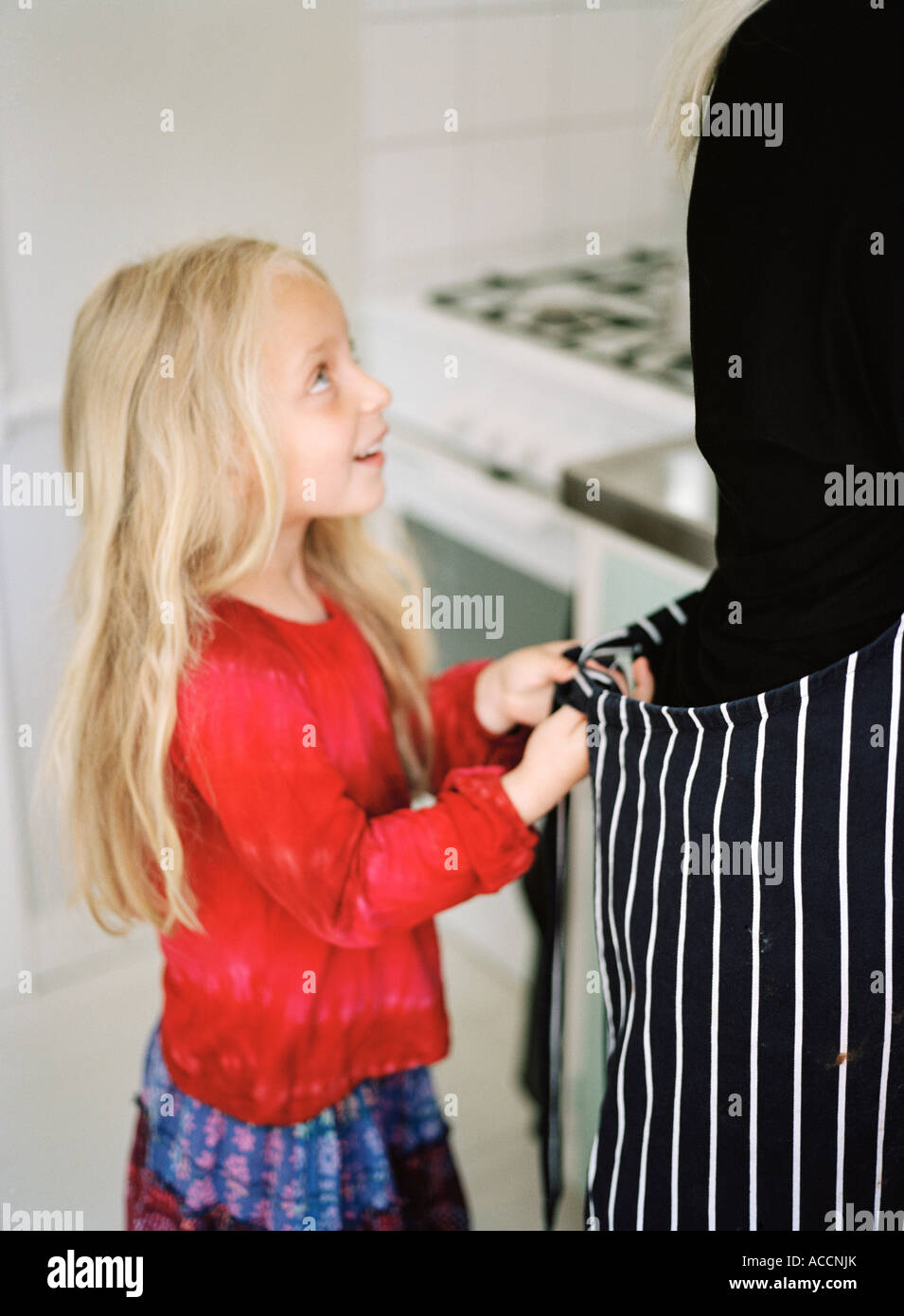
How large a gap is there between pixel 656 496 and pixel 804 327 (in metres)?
0.50

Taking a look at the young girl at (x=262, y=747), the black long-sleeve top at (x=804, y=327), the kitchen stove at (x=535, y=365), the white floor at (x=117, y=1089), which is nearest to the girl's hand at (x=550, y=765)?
the young girl at (x=262, y=747)

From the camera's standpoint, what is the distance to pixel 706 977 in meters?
0.76

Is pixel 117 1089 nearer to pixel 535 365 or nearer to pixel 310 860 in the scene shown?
pixel 310 860

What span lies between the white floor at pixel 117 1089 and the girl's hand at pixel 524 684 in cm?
66

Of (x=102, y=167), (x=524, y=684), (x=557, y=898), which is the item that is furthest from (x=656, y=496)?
(x=102, y=167)

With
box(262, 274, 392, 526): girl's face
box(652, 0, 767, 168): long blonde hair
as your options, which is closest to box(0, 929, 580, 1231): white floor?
box(262, 274, 392, 526): girl's face

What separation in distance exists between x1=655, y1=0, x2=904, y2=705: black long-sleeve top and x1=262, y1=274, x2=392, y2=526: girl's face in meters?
0.27

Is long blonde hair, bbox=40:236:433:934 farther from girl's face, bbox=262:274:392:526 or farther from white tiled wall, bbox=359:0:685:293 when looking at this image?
white tiled wall, bbox=359:0:685:293

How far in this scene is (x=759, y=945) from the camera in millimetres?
739

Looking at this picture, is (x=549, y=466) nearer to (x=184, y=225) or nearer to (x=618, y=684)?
(x=184, y=225)

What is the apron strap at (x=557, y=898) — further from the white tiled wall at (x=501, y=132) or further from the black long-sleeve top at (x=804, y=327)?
the white tiled wall at (x=501, y=132)

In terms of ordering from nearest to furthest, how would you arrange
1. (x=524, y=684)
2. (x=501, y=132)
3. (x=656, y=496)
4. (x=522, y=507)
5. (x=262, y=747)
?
(x=262, y=747)
(x=524, y=684)
(x=656, y=496)
(x=522, y=507)
(x=501, y=132)

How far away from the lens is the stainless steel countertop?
1078 mm

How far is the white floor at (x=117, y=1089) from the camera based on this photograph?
1.40m
